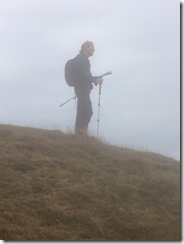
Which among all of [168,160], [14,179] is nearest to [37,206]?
[14,179]

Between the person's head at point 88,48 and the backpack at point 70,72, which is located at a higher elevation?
the person's head at point 88,48

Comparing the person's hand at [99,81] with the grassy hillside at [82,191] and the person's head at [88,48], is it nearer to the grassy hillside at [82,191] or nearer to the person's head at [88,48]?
the person's head at [88,48]

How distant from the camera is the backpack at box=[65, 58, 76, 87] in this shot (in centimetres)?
1028

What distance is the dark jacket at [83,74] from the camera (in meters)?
10.3

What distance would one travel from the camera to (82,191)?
7148mm

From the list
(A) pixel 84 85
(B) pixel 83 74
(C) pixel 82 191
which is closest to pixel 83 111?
(A) pixel 84 85

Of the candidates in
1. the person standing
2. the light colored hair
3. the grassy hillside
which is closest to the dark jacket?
the person standing

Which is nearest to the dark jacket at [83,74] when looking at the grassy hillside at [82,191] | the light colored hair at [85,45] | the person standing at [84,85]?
the person standing at [84,85]

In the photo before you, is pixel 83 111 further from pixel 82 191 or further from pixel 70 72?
pixel 82 191

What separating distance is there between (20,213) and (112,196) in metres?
1.38

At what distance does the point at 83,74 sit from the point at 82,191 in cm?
367

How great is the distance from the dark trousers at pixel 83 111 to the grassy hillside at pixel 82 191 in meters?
0.80

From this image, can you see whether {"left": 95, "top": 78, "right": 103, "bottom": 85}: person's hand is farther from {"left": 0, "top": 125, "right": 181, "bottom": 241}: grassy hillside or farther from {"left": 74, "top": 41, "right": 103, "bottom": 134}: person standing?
{"left": 0, "top": 125, "right": 181, "bottom": 241}: grassy hillside

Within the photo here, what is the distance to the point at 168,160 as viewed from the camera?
32.1ft
